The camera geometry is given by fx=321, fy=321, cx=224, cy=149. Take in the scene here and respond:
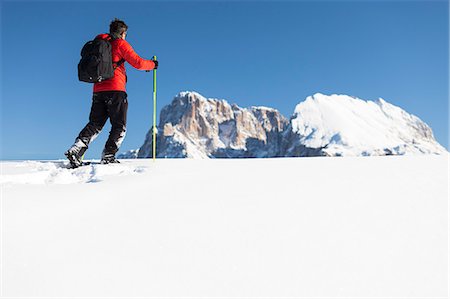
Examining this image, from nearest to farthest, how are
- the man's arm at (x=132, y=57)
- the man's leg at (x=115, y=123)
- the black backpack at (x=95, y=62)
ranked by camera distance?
the black backpack at (x=95, y=62) → the man's arm at (x=132, y=57) → the man's leg at (x=115, y=123)

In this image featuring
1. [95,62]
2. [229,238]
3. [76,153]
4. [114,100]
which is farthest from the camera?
[114,100]

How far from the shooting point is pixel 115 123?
5613mm

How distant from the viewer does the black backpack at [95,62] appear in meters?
Result: 4.96

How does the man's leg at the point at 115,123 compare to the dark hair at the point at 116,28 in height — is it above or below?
below

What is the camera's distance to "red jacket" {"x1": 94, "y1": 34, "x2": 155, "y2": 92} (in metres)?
5.34

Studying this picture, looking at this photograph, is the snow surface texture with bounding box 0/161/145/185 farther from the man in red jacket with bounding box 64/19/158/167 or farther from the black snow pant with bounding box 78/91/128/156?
the black snow pant with bounding box 78/91/128/156

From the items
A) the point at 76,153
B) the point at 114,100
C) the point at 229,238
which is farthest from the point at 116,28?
the point at 229,238

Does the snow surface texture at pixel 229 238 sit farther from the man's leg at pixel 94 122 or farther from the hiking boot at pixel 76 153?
the man's leg at pixel 94 122

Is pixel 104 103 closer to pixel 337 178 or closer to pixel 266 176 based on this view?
pixel 266 176

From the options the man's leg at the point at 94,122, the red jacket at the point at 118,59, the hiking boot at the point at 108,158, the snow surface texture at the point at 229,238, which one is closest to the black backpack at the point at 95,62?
the red jacket at the point at 118,59

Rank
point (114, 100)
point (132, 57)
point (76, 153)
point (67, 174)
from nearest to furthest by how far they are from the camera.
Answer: point (67, 174) → point (76, 153) → point (132, 57) → point (114, 100)

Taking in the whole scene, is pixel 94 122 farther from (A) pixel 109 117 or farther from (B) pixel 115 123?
(B) pixel 115 123

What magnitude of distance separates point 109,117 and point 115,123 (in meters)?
0.17

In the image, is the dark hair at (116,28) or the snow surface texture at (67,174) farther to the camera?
the dark hair at (116,28)
